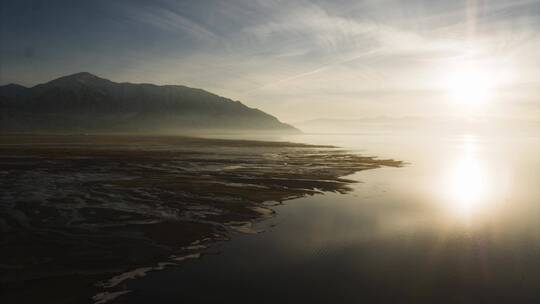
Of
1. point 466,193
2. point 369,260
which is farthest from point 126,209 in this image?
point 466,193

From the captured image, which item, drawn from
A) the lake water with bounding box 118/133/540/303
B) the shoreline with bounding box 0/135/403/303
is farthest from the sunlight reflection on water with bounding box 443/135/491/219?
the shoreline with bounding box 0/135/403/303

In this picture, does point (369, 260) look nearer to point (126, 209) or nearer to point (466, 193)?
point (126, 209)

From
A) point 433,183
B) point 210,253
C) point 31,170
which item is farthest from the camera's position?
point 433,183

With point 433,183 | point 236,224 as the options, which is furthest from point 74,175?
point 433,183

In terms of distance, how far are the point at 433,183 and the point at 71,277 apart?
33904 millimetres

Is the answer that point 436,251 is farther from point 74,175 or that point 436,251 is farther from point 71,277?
point 74,175

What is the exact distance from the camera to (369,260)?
14016 mm

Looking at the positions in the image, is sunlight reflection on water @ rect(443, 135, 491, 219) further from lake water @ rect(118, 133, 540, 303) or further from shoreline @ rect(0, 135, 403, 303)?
shoreline @ rect(0, 135, 403, 303)

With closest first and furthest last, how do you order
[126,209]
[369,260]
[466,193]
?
[369,260], [126,209], [466,193]

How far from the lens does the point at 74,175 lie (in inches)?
1246

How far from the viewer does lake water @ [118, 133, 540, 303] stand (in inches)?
437

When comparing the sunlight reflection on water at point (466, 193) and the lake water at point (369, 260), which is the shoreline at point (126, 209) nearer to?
the lake water at point (369, 260)

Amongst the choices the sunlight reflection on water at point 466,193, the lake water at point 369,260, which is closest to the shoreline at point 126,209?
the lake water at point 369,260

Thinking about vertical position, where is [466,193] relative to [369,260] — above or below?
above
